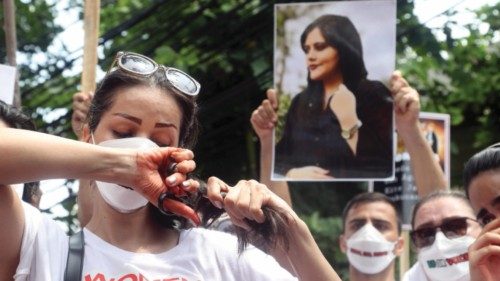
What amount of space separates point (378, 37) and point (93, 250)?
2287 millimetres

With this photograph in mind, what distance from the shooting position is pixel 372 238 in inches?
184

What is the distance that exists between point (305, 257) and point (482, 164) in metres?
0.93

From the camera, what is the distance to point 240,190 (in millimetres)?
2180

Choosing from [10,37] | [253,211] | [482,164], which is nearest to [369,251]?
[482,164]

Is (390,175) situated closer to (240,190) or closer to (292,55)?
(292,55)

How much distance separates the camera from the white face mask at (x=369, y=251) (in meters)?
4.64

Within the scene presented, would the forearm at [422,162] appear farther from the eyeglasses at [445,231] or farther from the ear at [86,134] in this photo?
the ear at [86,134]

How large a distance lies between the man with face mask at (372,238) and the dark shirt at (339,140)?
18.3 inches

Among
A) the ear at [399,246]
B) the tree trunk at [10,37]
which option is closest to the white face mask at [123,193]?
the tree trunk at [10,37]

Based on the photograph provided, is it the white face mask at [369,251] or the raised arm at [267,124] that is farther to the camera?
the white face mask at [369,251]

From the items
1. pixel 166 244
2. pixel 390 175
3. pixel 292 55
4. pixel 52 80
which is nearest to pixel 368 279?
pixel 390 175

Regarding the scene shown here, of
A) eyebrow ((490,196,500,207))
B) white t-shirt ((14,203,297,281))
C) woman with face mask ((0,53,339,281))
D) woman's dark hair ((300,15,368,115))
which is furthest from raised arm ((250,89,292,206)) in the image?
white t-shirt ((14,203,297,281))

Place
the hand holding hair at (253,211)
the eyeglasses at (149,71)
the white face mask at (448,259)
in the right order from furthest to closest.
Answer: the white face mask at (448,259), the eyeglasses at (149,71), the hand holding hair at (253,211)

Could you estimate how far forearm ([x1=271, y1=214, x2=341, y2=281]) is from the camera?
90.4 inches
